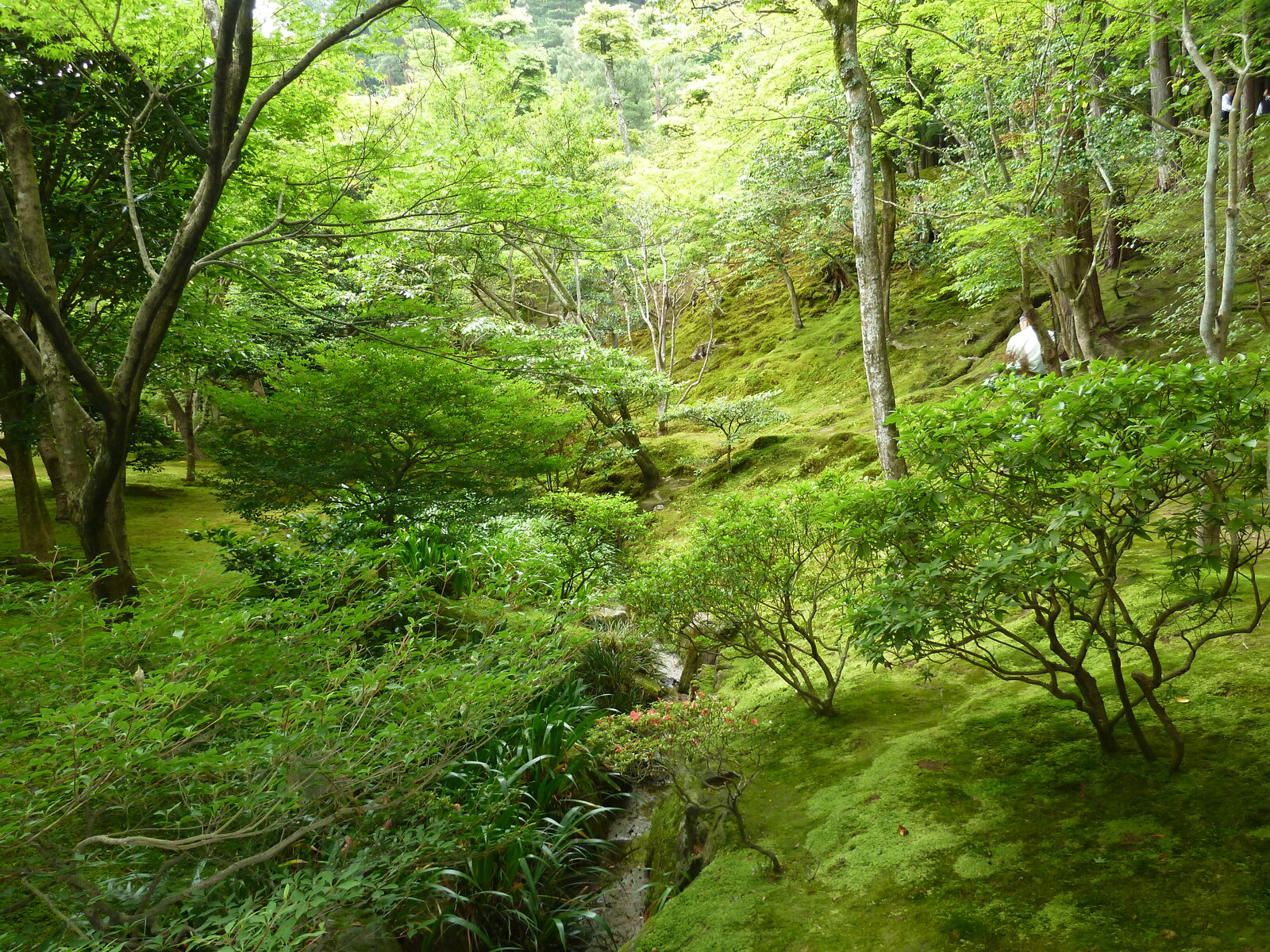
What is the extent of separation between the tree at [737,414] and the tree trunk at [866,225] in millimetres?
5360

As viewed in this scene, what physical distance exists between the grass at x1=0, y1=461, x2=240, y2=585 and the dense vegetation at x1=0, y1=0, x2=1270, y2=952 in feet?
0.71

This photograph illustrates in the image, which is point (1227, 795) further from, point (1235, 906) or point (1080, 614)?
point (1080, 614)

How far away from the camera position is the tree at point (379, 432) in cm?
651

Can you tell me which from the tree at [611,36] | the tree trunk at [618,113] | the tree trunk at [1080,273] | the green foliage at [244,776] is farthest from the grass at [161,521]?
the tree at [611,36]

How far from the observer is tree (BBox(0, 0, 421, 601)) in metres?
3.69

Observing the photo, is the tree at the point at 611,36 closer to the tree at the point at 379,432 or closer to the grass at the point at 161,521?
the grass at the point at 161,521

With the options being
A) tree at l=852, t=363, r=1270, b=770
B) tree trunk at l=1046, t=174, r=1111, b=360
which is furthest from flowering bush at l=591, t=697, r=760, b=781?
tree trunk at l=1046, t=174, r=1111, b=360

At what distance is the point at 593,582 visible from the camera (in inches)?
245

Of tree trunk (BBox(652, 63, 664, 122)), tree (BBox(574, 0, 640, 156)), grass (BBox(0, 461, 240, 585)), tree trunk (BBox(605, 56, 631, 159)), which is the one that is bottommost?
grass (BBox(0, 461, 240, 585))

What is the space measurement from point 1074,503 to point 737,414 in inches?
394

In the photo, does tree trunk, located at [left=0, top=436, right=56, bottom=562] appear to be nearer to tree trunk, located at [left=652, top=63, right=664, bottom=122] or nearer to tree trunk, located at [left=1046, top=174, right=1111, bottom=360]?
tree trunk, located at [left=1046, top=174, right=1111, bottom=360]

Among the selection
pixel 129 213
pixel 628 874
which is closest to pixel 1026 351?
pixel 628 874

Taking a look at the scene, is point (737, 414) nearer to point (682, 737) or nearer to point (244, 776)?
point (682, 737)

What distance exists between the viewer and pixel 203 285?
9.98 metres
